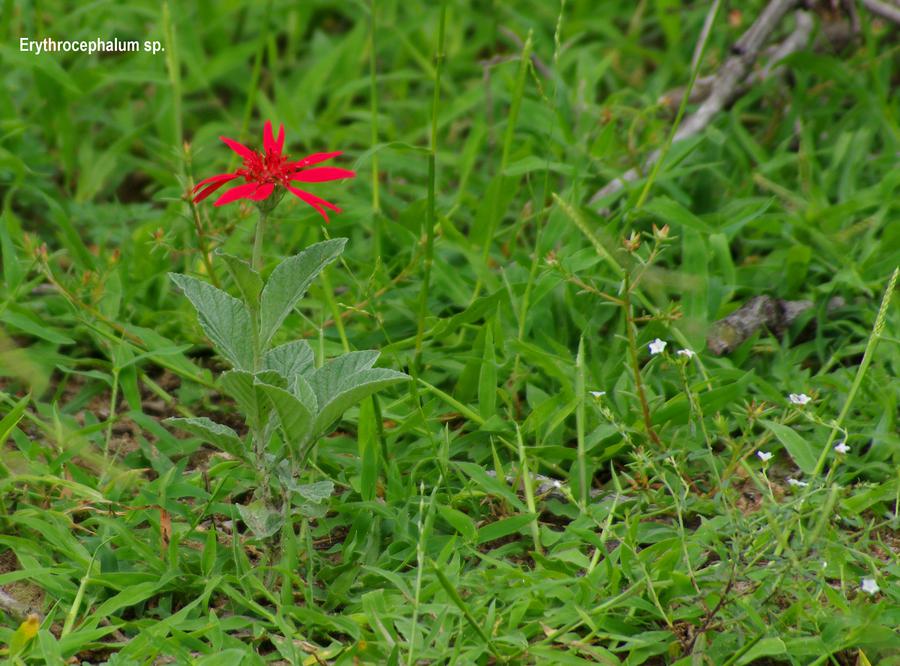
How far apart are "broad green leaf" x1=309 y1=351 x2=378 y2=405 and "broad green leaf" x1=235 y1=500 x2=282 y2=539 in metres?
0.21

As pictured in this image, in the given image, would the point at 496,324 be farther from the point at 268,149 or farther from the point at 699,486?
the point at 268,149

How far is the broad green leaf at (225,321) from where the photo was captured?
1926 millimetres

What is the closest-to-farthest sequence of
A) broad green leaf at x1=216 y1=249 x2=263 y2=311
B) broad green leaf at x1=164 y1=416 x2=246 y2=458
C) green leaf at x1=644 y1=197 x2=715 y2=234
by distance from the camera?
broad green leaf at x1=216 y1=249 x2=263 y2=311 → broad green leaf at x1=164 y1=416 x2=246 y2=458 → green leaf at x1=644 y1=197 x2=715 y2=234

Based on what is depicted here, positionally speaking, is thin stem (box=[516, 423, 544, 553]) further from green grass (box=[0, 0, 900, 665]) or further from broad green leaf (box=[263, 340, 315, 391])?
broad green leaf (box=[263, 340, 315, 391])

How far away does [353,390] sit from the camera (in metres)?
1.84

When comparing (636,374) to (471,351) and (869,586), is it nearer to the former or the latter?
(471,351)

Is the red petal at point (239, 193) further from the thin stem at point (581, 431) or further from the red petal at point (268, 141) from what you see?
the thin stem at point (581, 431)

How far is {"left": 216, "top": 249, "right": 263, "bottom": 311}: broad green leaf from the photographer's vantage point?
1721 mm

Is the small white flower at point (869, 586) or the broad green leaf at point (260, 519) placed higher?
the broad green leaf at point (260, 519)

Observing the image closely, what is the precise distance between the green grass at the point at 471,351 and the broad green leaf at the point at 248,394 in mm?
206

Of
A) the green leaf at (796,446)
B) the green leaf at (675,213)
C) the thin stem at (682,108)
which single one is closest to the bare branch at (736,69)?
the green leaf at (675,213)

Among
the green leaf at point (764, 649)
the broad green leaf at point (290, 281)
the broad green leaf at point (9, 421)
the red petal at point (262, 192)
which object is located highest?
the red petal at point (262, 192)

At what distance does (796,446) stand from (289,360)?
1028 millimetres

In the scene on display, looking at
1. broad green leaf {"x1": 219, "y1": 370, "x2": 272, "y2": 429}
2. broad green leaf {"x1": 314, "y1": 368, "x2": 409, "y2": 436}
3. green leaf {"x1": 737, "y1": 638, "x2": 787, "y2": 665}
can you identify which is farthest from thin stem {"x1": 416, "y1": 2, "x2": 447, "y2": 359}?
green leaf {"x1": 737, "y1": 638, "x2": 787, "y2": 665}
